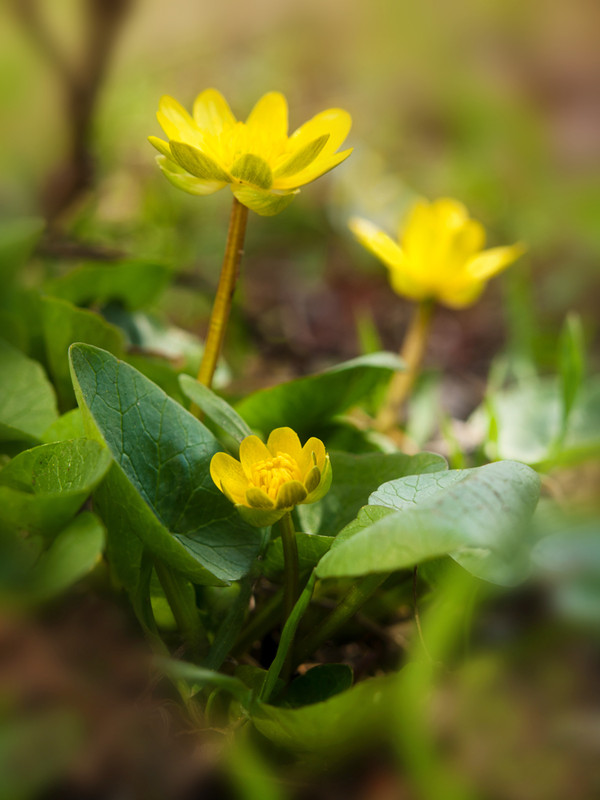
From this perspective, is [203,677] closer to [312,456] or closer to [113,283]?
[312,456]

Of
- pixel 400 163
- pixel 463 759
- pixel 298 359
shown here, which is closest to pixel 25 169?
pixel 298 359

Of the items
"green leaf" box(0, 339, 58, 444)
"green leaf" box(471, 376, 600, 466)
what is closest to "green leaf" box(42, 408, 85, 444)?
"green leaf" box(0, 339, 58, 444)

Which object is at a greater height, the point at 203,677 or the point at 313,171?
the point at 313,171

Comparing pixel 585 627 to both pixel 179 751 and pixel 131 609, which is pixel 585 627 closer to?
pixel 179 751

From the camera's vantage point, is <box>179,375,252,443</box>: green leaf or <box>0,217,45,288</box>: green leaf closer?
<box>179,375,252,443</box>: green leaf

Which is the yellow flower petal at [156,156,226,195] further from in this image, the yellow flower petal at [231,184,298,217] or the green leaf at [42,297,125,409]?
the green leaf at [42,297,125,409]

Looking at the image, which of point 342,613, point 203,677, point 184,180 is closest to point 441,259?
point 184,180
